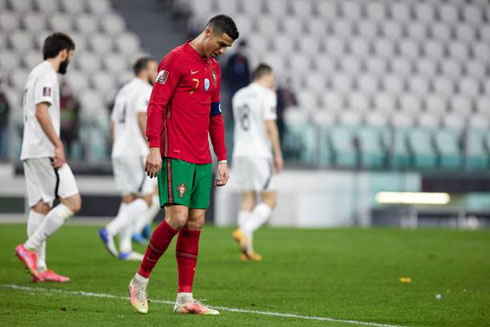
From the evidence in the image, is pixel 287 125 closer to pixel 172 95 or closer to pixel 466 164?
pixel 466 164

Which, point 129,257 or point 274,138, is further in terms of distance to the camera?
point 274,138

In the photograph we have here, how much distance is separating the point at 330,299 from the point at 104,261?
3706 millimetres

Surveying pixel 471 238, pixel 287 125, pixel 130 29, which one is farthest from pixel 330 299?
pixel 130 29

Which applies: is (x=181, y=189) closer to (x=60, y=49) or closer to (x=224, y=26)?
(x=224, y=26)

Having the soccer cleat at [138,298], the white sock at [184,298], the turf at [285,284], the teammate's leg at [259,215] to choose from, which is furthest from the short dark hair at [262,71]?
the soccer cleat at [138,298]

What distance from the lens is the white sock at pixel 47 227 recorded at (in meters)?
Result: 7.89

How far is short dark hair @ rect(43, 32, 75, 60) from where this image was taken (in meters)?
8.05

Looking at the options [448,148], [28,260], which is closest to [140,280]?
[28,260]

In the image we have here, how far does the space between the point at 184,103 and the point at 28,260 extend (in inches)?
97.0

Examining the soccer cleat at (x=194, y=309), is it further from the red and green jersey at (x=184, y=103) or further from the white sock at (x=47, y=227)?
the white sock at (x=47, y=227)

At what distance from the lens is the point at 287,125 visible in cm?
1827

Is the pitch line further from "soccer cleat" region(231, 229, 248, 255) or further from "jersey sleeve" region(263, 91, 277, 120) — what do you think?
"jersey sleeve" region(263, 91, 277, 120)

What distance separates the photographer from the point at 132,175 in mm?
10891

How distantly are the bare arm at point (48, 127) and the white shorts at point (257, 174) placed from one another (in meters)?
3.88
